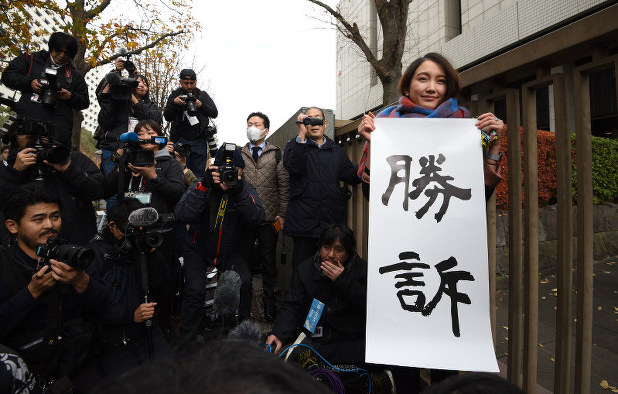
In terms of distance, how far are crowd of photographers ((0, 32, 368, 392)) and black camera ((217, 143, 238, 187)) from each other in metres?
0.02

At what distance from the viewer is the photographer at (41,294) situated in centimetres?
192

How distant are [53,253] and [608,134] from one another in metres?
16.2

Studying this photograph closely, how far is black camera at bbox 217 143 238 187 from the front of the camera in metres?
2.67

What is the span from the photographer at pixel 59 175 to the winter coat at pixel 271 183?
1503 millimetres

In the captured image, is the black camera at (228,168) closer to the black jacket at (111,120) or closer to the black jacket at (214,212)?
the black jacket at (214,212)

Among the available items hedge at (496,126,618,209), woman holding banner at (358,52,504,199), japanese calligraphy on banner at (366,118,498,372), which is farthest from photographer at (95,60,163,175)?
hedge at (496,126,618,209)

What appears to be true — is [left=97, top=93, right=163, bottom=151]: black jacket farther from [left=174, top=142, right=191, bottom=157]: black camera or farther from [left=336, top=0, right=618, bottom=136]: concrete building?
[left=336, top=0, right=618, bottom=136]: concrete building

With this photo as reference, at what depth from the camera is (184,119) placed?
4590 mm

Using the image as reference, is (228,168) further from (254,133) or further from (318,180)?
(254,133)

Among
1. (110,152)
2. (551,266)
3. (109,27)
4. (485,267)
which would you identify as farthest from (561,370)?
(109,27)

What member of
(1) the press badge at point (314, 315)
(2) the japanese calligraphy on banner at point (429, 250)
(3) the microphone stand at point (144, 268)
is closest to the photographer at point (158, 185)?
(3) the microphone stand at point (144, 268)

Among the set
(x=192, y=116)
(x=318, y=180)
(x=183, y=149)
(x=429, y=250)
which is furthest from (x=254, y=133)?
(x=429, y=250)

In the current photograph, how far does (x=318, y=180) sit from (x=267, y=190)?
959 mm

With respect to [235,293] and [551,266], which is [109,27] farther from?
[551,266]
